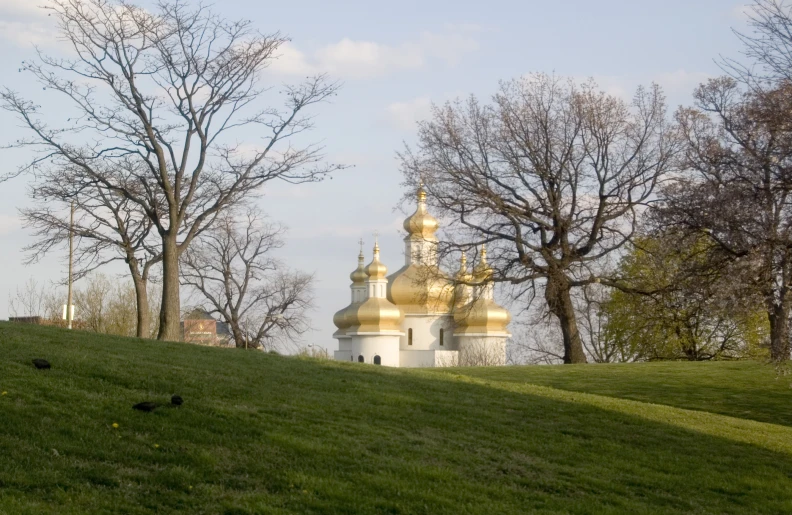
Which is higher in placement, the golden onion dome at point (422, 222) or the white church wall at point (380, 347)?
the golden onion dome at point (422, 222)

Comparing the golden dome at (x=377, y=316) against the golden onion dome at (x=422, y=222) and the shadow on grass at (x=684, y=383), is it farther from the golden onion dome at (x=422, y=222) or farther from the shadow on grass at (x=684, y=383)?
the shadow on grass at (x=684, y=383)

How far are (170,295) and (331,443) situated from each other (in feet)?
51.4

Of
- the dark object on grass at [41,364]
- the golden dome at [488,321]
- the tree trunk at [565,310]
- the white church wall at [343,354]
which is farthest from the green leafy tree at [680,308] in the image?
the white church wall at [343,354]

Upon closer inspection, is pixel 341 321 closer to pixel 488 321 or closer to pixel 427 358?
pixel 427 358

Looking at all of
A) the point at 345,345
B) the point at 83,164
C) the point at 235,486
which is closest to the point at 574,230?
the point at 83,164

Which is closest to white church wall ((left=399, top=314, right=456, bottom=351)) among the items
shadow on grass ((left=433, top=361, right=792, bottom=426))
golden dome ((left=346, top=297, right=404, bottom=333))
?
golden dome ((left=346, top=297, right=404, bottom=333))

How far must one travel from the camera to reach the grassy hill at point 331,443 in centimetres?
878

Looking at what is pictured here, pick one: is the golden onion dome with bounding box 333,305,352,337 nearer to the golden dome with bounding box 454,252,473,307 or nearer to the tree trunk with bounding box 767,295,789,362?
the golden dome with bounding box 454,252,473,307

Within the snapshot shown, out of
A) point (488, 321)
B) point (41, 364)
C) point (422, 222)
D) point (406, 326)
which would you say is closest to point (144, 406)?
point (41, 364)

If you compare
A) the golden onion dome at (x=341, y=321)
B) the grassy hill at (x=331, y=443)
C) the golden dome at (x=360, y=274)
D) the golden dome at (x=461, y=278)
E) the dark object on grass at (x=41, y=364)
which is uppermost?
the golden dome at (x=360, y=274)

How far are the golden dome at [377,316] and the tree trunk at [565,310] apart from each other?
40017 millimetres

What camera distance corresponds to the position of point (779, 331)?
700 inches

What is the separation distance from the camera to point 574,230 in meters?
34.5

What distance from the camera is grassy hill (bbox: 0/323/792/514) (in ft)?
28.8
